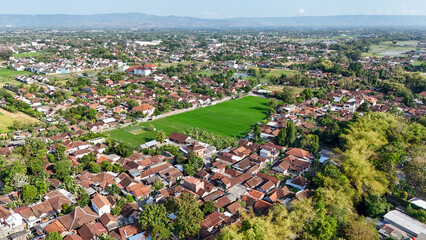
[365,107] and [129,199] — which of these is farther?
[365,107]

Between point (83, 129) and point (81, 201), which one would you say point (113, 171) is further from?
point (83, 129)

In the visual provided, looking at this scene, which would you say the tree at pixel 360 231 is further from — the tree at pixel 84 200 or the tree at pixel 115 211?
the tree at pixel 84 200

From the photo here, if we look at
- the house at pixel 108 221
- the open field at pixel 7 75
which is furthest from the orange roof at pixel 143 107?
the open field at pixel 7 75

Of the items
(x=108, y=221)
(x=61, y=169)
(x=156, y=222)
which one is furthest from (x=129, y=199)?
(x=61, y=169)

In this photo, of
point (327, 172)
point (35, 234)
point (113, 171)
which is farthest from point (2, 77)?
point (327, 172)

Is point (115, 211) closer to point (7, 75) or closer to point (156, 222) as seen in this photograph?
point (156, 222)
